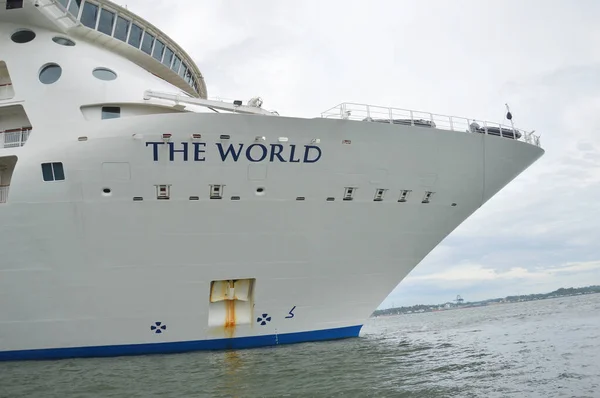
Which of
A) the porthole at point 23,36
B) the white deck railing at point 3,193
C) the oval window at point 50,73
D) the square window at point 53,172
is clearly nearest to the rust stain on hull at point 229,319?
the square window at point 53,172

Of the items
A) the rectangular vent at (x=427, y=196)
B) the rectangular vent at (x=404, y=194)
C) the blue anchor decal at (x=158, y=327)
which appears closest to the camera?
the blue anchor decal at (x=158, y=327)

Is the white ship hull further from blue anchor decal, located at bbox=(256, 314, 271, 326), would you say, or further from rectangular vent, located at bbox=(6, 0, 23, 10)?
rectangular vent, located at bbox=(6, 0, 23, 10)

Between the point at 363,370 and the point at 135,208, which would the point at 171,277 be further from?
the point at 363,370

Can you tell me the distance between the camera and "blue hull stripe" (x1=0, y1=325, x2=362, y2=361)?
12.0 metres

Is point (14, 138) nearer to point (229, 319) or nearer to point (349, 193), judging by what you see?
point (229, 319)

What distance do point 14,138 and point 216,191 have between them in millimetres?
5684

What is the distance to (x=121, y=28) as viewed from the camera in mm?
15023

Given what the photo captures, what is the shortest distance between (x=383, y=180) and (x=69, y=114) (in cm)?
828

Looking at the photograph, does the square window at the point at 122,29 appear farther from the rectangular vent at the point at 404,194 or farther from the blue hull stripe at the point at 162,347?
the rectangular vent at the point at 404,194

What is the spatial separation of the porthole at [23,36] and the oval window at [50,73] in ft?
5.16

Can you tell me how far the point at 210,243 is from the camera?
39.4 feet

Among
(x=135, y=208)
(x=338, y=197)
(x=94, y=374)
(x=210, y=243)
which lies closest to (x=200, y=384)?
(x=94, y=374)

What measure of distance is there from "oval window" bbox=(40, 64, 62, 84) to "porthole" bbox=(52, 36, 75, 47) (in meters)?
1.23

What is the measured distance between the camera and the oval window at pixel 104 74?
12816 mm
